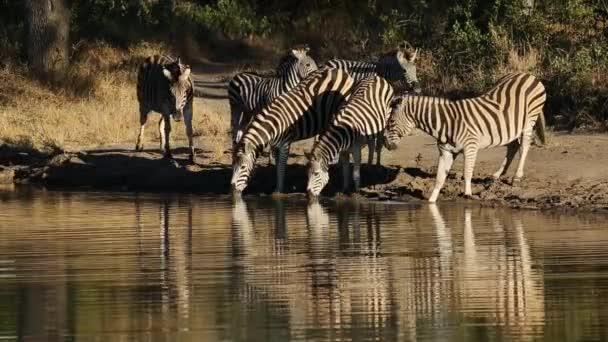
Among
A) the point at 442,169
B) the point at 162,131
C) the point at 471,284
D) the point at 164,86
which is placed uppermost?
the point at 164,86

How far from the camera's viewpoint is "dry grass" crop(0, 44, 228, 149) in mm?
26203

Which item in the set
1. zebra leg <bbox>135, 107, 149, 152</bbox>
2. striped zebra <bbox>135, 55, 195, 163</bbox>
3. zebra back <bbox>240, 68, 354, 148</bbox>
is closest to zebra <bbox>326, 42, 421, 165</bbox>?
striped zebra <bbox>135, 55, 195, 163</bbox>

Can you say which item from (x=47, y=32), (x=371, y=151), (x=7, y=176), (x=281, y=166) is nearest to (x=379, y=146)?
(x=371, y=151)

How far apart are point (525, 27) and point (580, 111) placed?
4.38 m

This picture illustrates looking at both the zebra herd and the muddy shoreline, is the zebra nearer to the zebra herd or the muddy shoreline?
the zebra herd

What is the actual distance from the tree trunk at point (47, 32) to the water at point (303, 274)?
41.6ft

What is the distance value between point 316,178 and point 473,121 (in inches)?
81.0

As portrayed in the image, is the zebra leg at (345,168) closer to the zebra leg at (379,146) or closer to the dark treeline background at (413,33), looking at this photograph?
the zebra leg at (379,146)

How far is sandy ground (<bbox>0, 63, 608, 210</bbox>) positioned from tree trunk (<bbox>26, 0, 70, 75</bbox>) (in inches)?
270

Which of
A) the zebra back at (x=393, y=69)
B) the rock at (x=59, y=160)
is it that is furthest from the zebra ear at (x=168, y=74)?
the zebra back at (x=393, y=69)

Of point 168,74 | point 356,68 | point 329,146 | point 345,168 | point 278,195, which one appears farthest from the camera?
point 356,68

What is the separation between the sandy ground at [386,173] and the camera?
19.6 m

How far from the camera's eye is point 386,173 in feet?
70.2

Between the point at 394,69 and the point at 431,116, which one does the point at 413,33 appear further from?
the point at 431,116
